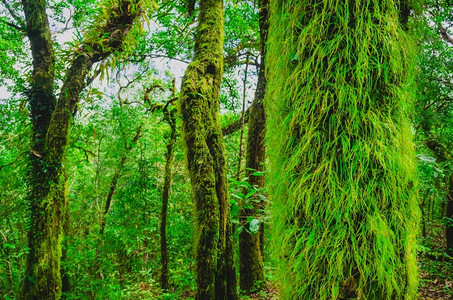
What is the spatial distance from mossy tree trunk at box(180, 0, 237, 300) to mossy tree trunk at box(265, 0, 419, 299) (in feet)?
3.50

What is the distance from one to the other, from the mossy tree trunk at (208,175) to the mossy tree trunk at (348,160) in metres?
1.07

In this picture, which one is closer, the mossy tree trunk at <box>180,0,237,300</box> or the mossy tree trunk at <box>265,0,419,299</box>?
the mossy tree trunk at <box>265,0,419,299</box>

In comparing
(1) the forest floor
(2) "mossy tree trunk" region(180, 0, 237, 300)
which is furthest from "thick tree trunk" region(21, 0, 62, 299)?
(2) "mossy tree trunk" region(180, 0, 237, 300)

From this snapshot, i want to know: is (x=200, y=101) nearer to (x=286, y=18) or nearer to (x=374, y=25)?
(x=286, y=18)

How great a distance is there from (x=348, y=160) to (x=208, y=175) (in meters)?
1.33

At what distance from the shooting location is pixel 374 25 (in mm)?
979

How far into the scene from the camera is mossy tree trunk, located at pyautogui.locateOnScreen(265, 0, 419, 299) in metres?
0.90

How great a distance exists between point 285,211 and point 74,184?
570 inches

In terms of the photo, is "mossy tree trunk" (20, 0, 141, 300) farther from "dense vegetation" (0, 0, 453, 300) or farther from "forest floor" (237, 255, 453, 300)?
"forest floor" (237, 255, 453, 300)

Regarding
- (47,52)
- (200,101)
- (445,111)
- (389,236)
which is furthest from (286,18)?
(445,111)

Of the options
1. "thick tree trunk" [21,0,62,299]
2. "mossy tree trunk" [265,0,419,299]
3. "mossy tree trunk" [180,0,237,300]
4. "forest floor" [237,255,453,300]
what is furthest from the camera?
"forest floor" [237,255,453,300]

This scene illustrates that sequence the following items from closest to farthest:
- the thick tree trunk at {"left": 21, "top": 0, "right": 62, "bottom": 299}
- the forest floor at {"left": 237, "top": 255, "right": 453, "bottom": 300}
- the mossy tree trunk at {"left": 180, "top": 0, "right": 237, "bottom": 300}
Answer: the mossy tree trunk at {"left": 180, "top": 0, "right": 237, "bottom": 300}, the thick tree trunk at {"left": 21, "top": 0, "right": 62, "bottom": 299}, the forest floor at {"left": 237, "top": 255, "right": 453, "bottom": 300}

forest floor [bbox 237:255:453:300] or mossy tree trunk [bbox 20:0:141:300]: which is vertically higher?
mossy tree trunk [bbox 20:0:141:300]

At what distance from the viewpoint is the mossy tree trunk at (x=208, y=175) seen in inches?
79.8
